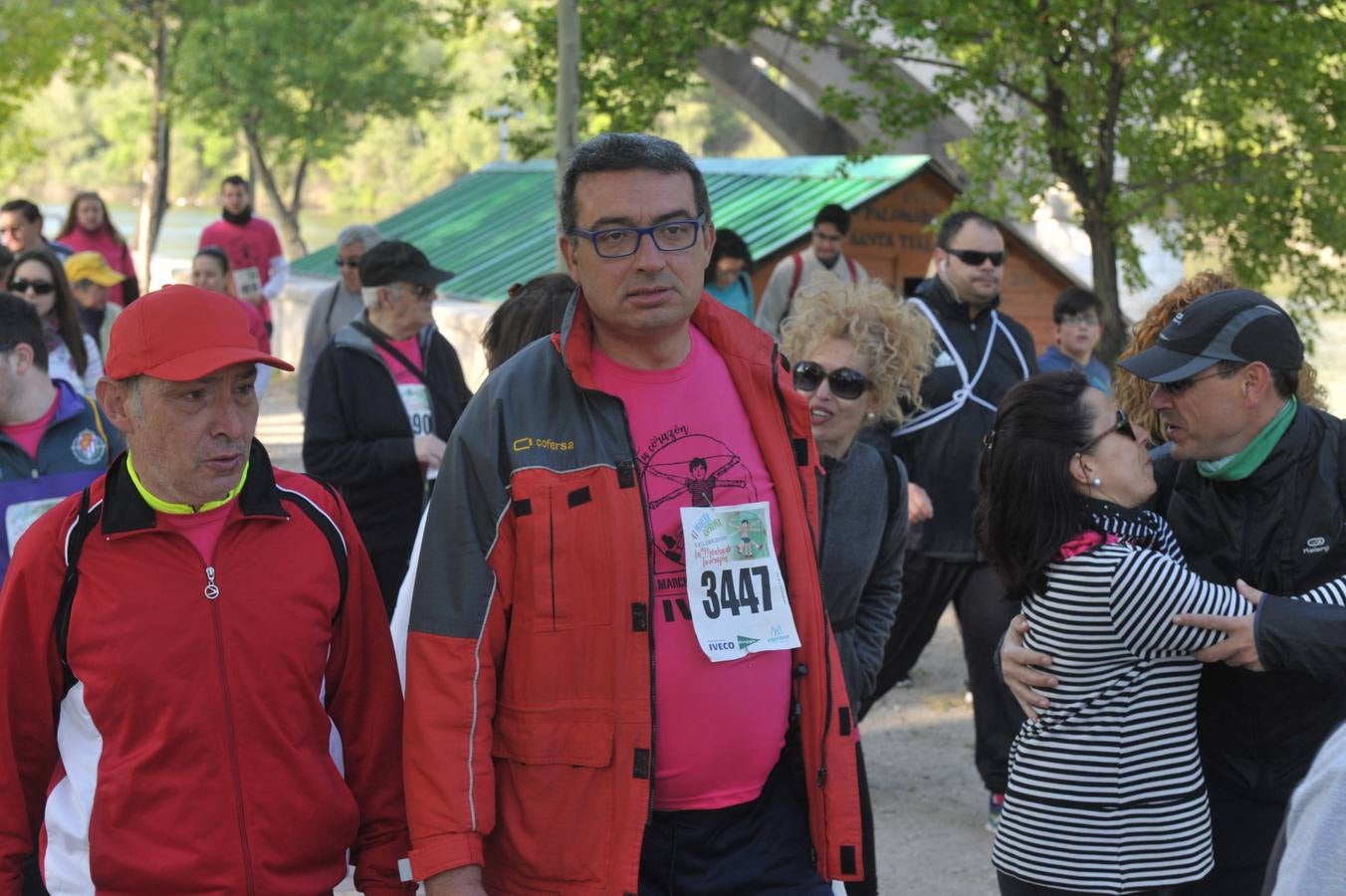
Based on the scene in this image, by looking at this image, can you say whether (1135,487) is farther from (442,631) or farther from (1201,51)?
(1201,51)

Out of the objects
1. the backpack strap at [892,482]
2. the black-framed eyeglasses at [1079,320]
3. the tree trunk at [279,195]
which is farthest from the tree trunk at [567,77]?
the tree trunk at [279,195]

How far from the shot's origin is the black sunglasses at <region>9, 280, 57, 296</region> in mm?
7031

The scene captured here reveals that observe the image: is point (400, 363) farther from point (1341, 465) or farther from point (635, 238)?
point (1341, 465)

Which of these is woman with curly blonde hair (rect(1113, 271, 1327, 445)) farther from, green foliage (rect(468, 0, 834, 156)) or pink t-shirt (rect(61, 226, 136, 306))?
pink t-shirt (rect(61, 226, 136, 306))

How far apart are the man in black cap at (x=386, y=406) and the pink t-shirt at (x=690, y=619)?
3.54 metres

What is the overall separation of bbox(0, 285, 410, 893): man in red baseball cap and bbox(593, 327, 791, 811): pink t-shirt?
2.03ft

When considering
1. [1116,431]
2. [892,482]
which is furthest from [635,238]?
[892,482]

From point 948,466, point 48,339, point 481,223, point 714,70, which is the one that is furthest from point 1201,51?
point 481,223

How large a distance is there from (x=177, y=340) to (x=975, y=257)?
4095mm

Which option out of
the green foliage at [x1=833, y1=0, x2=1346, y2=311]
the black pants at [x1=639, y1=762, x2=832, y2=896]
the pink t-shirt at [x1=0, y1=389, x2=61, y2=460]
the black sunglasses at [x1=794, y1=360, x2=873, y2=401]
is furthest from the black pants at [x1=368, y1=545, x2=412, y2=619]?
the green foliage at [x1=833, y1=0, x2=1346, y2=311]

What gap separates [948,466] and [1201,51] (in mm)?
5751

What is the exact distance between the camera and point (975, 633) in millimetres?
6414

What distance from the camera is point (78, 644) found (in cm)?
304

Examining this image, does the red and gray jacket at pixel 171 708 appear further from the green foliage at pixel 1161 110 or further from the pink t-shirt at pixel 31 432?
the green foliage at pixel 1161 110
